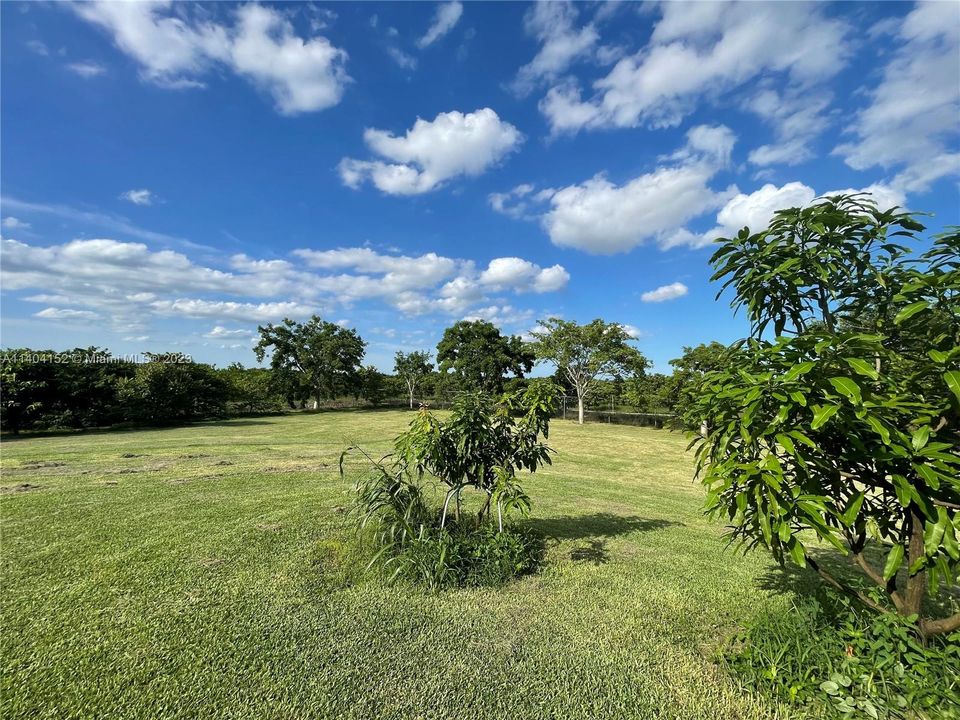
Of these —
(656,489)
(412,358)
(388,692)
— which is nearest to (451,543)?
(388,692)

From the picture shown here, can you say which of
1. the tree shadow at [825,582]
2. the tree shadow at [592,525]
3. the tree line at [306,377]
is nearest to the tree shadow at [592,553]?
the tree shadow at [592,525]

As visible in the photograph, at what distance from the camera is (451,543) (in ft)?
11.8

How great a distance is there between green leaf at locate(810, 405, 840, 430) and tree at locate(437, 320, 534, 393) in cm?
2785

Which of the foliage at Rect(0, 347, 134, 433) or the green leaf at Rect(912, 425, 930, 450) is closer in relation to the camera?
the green leaf at Rect(912, 425, 930, 450)

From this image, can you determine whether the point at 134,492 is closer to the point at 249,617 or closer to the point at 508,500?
the point at 249,617

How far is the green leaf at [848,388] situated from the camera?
4.96 feet

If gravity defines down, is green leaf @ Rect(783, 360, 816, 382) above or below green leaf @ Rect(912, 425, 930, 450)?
above

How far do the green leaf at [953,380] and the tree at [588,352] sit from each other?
2365cm

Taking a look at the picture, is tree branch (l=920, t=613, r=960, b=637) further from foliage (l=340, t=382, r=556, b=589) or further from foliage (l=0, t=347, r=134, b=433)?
foliage (l=0, t=347, r=134, b=433)

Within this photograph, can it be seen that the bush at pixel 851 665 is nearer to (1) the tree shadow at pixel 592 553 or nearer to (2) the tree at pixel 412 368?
(1) the tree shadow at pixel 592 553

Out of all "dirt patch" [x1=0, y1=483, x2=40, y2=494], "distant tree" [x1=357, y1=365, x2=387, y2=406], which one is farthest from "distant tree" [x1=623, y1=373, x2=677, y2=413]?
"dirt patch" [x1=0, y1=483, x2=40, y2=494]

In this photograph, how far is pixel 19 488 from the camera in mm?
6219

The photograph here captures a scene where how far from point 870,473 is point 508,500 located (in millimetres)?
2390

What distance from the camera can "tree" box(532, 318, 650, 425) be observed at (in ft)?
82.0
